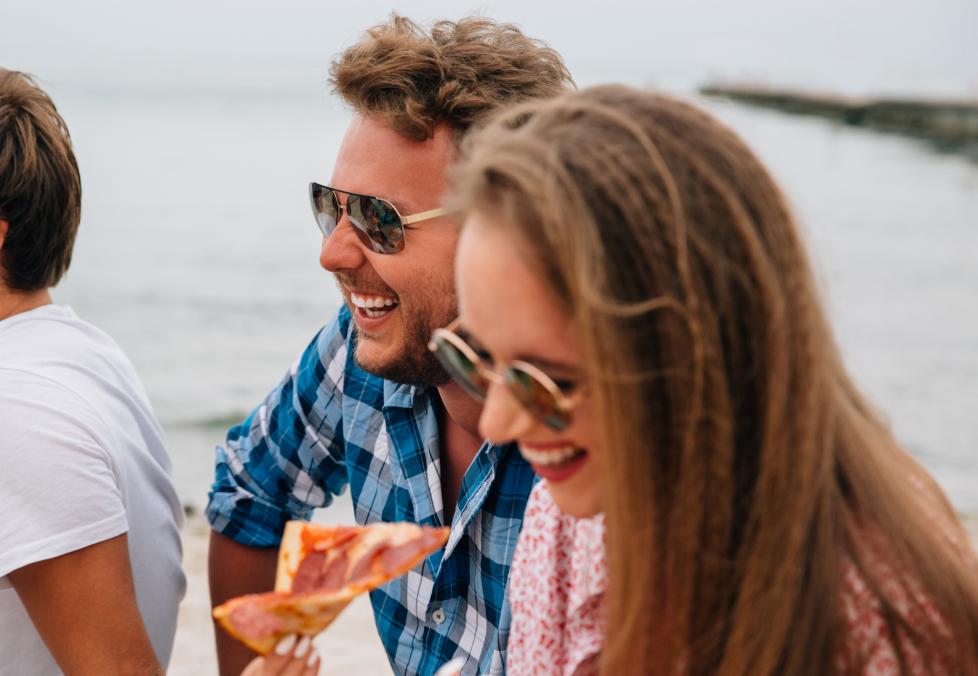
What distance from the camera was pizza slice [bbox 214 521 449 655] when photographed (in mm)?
1613

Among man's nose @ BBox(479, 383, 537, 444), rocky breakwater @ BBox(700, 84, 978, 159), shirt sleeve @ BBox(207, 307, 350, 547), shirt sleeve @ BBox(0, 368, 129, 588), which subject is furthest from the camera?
rocky breakwater @ BBox(700, 84, 978, 159)

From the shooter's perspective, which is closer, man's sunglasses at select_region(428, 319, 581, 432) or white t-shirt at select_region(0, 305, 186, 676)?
man's sunglasses at select_region(428, 319, 581, 432)

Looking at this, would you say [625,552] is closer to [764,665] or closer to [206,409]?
[764,665]

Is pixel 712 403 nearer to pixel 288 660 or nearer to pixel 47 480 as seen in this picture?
pixel 288 660

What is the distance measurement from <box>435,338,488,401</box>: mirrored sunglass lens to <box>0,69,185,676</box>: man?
43.0 inches

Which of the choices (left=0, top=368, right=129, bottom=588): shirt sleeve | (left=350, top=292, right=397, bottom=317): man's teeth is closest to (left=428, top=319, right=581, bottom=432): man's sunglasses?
(left=350, top=292, right=397, bottom=317): man's teeth

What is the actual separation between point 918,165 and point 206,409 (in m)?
31.6

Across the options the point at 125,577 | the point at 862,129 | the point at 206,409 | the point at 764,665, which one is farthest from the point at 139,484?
→ the point at 862,129

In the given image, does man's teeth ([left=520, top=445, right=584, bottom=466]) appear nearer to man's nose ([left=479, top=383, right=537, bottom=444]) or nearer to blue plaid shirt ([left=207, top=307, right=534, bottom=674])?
man's nose ([left=479, top=383, right=537, bottom=444])

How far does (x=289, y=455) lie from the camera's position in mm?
2924

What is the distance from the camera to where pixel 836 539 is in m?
1.43

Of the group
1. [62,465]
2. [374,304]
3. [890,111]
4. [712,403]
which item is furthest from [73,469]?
[890,111]

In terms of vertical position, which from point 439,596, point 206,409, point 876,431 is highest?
point 876,431

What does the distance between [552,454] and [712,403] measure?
0.95ft
